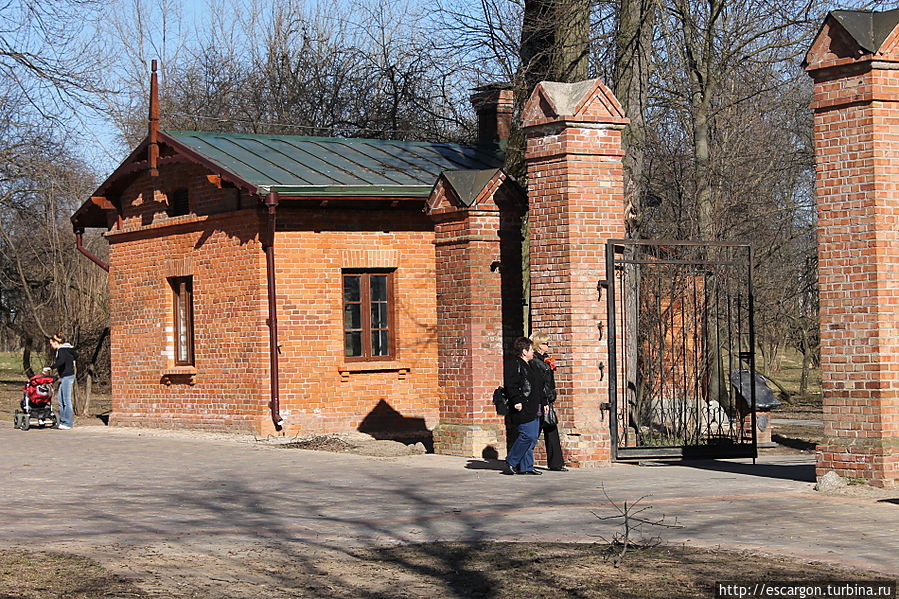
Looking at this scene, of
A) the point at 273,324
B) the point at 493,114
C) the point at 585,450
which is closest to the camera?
the point at 585,450

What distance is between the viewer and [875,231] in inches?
415

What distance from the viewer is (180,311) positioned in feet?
69.2

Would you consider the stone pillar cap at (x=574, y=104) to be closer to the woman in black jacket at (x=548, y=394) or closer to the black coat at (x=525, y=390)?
the woman in black jacket at (x=548, y=394)

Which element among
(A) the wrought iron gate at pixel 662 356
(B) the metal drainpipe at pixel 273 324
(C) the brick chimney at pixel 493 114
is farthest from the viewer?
(C) the brick chimney at pixel 493 114

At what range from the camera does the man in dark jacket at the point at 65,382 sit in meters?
21.1

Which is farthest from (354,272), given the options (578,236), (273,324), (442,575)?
(442,575)

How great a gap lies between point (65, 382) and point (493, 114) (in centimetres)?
931

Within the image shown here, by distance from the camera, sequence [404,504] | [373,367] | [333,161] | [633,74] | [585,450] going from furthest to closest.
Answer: [333,161]
[373,367]
[633,74]
[585,450]
[404,504]

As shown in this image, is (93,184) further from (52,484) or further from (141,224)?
(52,484)

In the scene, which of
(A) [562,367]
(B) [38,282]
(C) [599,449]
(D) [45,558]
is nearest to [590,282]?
(A) [562,367]

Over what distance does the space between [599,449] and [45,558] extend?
6.87 meters

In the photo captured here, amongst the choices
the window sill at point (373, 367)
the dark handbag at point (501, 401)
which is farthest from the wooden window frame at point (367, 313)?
the dark handbag at point (501, 401)

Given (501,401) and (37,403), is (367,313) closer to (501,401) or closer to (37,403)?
(37,403)

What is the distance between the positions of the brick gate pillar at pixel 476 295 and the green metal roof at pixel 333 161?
3.96m
